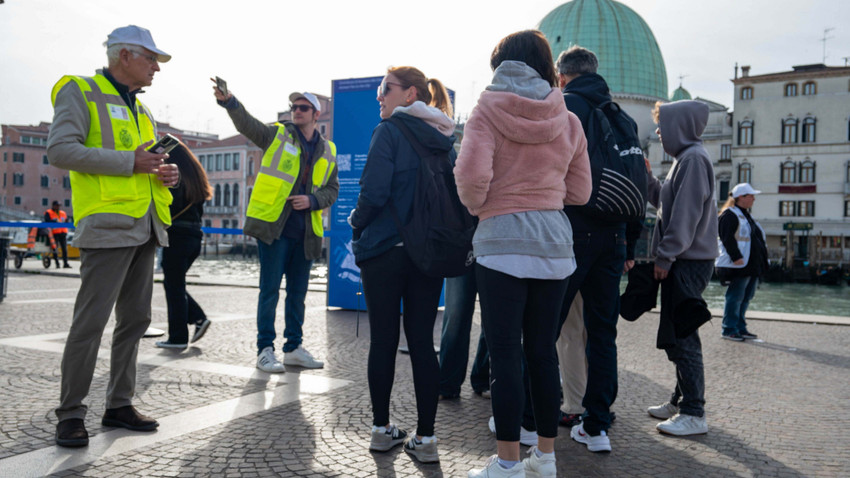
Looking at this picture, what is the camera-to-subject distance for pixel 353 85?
965 cm

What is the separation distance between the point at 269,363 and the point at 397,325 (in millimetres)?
2192

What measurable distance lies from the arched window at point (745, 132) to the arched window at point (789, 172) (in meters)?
3.72

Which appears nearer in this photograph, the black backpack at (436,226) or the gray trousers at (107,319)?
the black backpack at (436,226)

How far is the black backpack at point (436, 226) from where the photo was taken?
344 centimetres

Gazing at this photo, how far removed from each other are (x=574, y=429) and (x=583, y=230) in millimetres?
1163

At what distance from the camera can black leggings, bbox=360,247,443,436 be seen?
356 centimetres

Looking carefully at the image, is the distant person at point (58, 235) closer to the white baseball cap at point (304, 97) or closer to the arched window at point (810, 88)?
the white baseball cap at point (304, 97)

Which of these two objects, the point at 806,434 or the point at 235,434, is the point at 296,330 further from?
the point at 806,434

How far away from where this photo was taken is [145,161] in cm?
374

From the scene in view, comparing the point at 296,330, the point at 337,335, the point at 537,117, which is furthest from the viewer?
the point at 337,335

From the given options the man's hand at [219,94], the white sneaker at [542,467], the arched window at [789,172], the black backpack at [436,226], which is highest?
the arched window at [789,172]

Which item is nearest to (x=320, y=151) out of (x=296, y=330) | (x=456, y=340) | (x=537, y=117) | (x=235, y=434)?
(x=296, y=330)

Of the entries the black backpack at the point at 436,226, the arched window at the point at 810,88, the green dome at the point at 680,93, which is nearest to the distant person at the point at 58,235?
the black backpack at the point at 436,226

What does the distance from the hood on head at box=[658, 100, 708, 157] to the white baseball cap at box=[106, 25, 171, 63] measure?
306 centimetres
